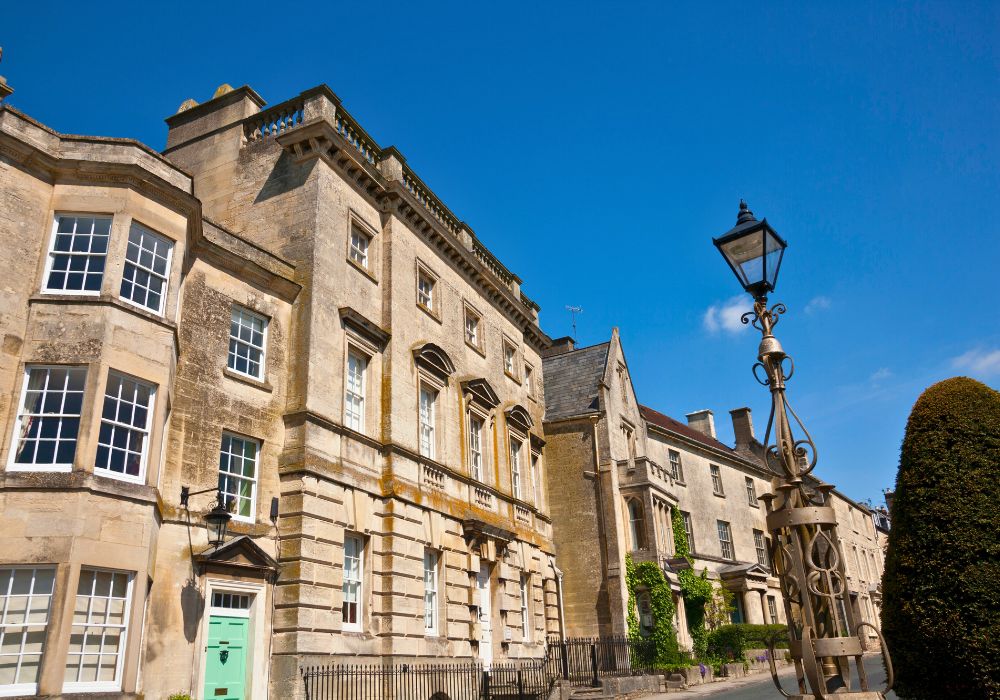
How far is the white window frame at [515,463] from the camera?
28.4m

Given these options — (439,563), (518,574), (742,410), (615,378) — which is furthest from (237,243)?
(742,410)

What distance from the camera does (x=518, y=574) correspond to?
2631cm

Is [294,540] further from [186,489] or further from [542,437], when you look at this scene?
[542,437]

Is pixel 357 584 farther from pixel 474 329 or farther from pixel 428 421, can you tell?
pixel 474 329

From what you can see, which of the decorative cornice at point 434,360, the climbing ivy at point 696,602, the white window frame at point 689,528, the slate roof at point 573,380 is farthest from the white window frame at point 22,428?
the white window frame at point 689,528

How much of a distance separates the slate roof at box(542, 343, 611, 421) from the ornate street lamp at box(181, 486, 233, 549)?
19086 millimetres

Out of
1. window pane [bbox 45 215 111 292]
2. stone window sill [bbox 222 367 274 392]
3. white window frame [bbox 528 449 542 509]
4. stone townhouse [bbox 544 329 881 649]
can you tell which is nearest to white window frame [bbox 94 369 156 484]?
window pane [bbox 45 215 111 292]

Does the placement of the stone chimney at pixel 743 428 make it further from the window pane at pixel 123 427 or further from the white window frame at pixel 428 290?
the window pane at pixel 123 427

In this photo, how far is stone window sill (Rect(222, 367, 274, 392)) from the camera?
17.2 m

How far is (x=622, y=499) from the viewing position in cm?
3225

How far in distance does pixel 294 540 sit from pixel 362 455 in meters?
3.23

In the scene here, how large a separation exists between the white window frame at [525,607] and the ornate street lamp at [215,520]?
13529 millimetres

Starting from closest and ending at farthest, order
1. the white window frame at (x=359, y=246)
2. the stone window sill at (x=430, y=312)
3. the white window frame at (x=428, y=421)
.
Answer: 1. the white window frame at (x=359, y=246)
2. the white window frame at (x=428, y=421)
3. the stone window sill at (x=430, y=312)

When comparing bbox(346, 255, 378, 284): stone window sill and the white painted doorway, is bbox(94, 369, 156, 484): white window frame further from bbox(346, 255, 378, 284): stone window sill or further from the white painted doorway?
the white painted doorway
